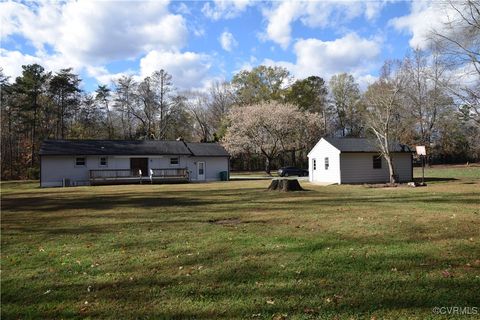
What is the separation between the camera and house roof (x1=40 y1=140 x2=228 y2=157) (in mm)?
31078

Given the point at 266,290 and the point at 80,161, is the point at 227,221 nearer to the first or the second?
the point at 266,290

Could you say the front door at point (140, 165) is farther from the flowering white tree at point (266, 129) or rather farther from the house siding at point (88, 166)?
the flowering white tree at point (266, 129)

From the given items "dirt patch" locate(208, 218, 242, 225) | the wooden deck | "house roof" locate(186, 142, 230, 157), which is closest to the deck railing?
the wooden deck

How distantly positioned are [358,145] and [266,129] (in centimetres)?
1870

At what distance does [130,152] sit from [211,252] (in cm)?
2815

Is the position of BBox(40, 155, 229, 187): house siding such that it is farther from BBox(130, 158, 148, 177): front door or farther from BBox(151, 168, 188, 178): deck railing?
BBox(151, 168, 188, 178): deck railing

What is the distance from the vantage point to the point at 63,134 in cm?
4831

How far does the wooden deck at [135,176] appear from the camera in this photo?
3061cm

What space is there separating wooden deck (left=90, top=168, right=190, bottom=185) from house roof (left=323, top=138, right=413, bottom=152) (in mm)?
13329

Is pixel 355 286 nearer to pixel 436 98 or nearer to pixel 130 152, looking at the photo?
pixel 436 98

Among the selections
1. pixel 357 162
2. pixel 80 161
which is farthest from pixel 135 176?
pixel 357 162

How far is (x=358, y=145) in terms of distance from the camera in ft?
89.7

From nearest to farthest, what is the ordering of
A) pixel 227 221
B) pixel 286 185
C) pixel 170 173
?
1. pixel 227 221
2. pixel 286 185
3. pixel 170 173

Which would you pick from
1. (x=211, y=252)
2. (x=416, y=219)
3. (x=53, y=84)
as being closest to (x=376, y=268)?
(x=211, y=252)
